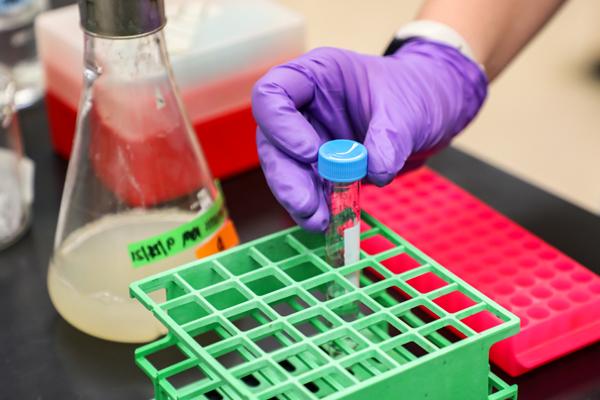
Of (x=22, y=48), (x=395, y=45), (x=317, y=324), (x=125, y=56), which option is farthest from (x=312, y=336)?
(x=22, y=48)

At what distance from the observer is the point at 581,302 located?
37.4 inches

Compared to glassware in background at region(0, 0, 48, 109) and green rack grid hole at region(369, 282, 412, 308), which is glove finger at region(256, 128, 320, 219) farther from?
glassware in background at region(0, 0, 48, 109)

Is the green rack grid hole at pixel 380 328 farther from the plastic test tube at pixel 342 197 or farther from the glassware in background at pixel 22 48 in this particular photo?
the glassware in background at pixel 22 48

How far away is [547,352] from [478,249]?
0.52 feet

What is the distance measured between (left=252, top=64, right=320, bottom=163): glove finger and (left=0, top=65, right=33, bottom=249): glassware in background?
0.37 meters

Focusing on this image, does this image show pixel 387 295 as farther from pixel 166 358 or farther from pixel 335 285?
pixel 166 358

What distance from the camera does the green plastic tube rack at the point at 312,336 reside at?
0.70 m

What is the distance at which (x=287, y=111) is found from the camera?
89 centimetres

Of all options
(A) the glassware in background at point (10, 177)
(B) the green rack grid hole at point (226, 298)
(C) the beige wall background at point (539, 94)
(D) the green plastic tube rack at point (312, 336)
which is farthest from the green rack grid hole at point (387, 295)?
(C) the beige wall background at point (539, 94)

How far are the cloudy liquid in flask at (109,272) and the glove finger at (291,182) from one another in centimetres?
13

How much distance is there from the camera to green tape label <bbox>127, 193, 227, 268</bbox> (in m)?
0.94

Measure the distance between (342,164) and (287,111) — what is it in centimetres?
13

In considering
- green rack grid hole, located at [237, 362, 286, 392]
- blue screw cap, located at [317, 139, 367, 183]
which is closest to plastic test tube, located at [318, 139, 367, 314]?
blue screw cap, located at [317, 139, 367, 183]

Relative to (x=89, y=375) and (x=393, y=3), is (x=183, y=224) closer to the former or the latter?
(x=89, y=375)
